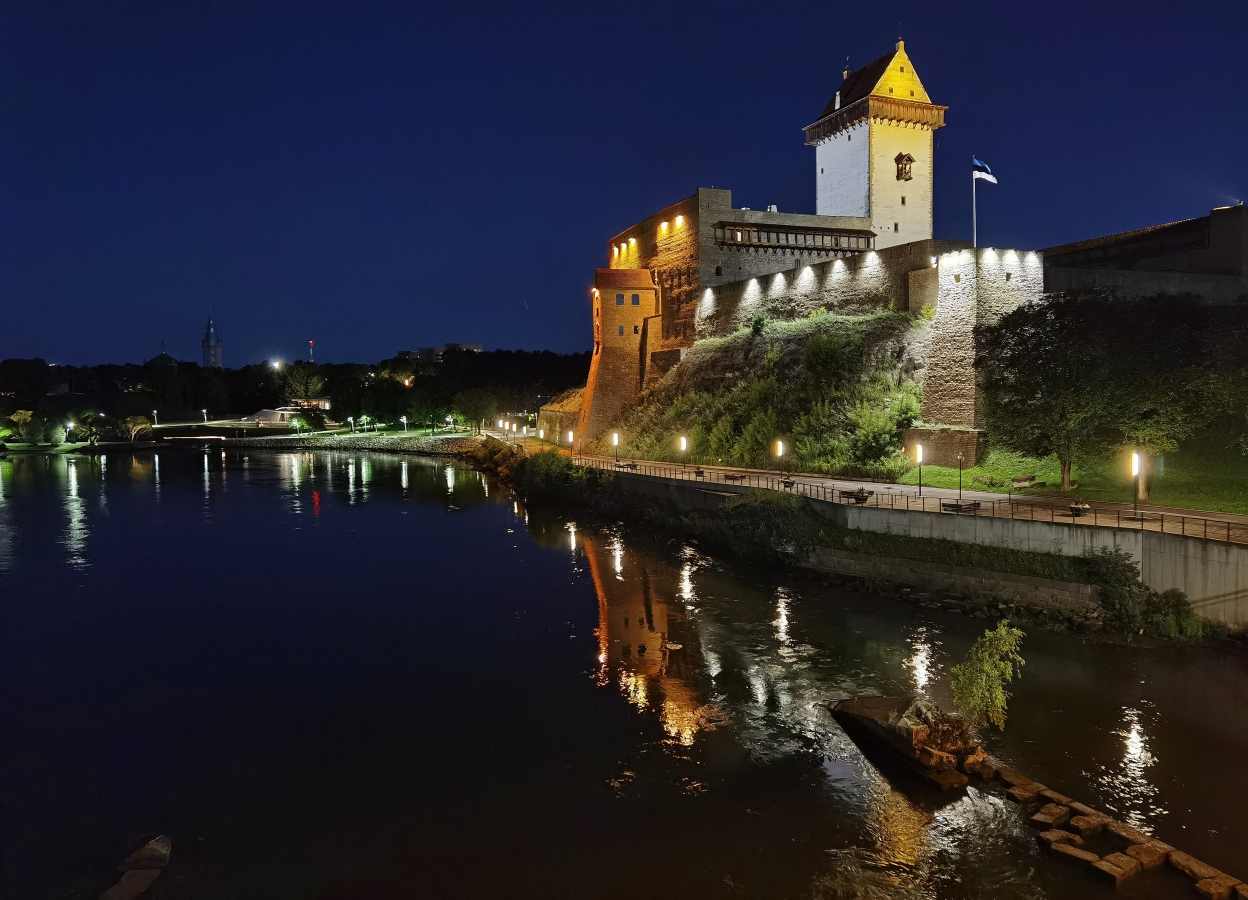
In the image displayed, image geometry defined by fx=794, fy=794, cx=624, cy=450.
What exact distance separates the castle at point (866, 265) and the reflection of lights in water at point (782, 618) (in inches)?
359

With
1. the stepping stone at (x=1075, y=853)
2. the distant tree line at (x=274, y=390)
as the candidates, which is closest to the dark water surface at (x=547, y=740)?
the stepping stone at (x=1075, y=853)

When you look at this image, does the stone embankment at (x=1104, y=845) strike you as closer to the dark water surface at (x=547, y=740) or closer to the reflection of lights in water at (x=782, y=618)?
the dark water surface at (x=547, y=740)

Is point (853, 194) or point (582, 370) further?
point (582, 370)

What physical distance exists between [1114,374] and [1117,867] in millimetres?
14909

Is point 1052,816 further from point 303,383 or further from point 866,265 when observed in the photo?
point 303,383

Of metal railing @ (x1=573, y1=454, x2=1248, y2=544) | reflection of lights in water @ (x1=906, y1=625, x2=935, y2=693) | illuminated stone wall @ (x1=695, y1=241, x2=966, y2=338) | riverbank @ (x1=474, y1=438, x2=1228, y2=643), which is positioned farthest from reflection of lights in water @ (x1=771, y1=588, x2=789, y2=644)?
illuminated stone wall @ (x1=695, y1=241, x2=966, y2=338)

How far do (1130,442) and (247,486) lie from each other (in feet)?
149

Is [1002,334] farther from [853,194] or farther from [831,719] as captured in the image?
[853,194]

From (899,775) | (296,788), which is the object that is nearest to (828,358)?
(899,775)

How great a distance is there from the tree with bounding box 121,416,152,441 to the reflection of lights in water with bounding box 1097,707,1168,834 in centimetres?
9513

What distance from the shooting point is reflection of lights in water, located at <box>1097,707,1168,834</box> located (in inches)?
400

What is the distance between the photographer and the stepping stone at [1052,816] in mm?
9867

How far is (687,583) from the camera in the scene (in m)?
22.3

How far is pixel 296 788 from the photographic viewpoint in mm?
11617
